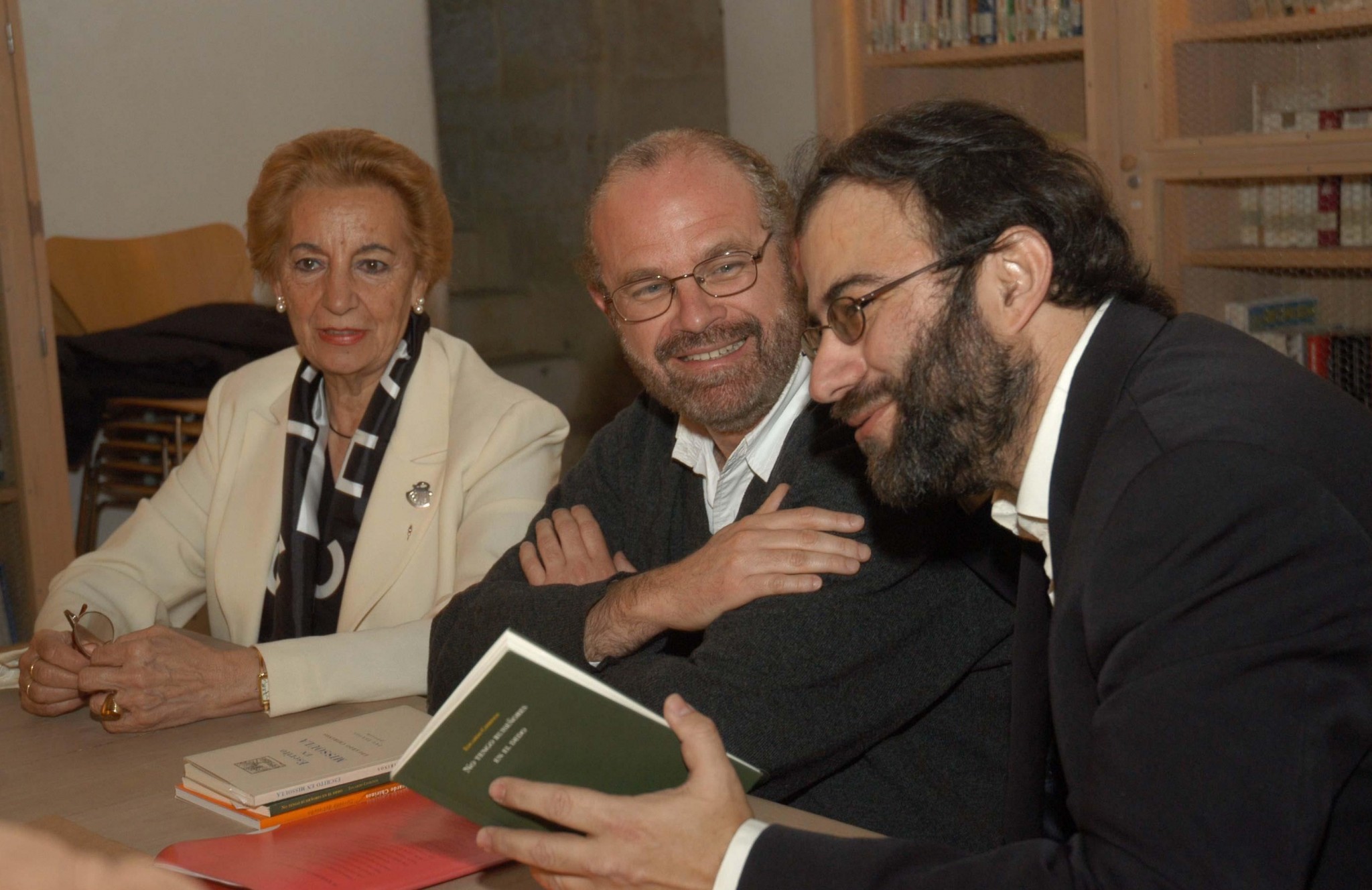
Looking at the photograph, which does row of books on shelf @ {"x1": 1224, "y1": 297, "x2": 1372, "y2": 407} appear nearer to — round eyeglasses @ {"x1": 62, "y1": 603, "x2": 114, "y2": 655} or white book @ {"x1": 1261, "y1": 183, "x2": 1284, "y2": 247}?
white book @ {"x1": 1261, "y1": 183, "x2": 1284, "y2": 247}

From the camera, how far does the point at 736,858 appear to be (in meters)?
1.13

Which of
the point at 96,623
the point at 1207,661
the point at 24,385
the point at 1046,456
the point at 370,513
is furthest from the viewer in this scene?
the point at 24,385

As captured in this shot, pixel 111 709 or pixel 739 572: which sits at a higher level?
pixel 739 572

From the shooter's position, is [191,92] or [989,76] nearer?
[989,76]

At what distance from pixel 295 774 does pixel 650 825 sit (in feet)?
1.65

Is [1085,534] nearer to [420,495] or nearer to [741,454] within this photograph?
Answer: [741,454]

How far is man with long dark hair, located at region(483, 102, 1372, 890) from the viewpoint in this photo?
956mm

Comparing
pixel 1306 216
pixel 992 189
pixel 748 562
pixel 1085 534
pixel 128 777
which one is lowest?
pixel 128 777

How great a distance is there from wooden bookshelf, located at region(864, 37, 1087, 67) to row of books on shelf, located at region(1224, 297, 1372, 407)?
0.93m

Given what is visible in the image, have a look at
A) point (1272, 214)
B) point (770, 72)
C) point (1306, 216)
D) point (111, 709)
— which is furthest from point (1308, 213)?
point (111, 709)

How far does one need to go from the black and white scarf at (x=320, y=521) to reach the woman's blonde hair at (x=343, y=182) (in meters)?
0.27

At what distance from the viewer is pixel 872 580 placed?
156 cm

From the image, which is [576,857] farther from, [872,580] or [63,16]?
[63,16]

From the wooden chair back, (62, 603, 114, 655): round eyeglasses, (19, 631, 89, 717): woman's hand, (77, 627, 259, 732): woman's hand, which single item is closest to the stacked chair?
the wooden chair back
